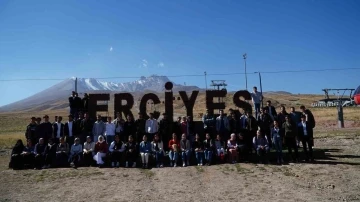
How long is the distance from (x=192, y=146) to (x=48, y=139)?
7.09 metres

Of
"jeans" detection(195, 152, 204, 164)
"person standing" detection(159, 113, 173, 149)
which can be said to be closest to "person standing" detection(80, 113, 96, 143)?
"person standing" detection(159, 113, 173, 149)

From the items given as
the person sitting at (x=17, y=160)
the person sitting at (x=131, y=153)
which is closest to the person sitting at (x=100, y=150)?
the person sitting at (x=131, y=153)

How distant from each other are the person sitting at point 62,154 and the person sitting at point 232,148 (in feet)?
25.4

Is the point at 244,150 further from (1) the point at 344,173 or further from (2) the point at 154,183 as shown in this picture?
(2) the point at 154,183

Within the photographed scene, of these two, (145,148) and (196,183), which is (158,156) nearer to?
(145,148)

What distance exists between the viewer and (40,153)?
49.9 ft

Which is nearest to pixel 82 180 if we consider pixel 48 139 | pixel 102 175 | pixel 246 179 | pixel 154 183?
pixel 102 175

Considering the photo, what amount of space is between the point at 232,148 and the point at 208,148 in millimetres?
1125

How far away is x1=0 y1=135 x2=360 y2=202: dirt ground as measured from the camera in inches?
385

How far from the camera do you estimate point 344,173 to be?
12.1 m

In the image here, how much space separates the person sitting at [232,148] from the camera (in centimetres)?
1502

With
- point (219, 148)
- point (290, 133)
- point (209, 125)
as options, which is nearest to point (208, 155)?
point (219, 148)

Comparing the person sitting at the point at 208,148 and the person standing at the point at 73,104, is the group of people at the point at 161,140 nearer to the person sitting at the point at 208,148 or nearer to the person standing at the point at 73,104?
the person sitting at the point at 208,148

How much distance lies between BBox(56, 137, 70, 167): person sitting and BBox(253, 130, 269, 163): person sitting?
8.97m
